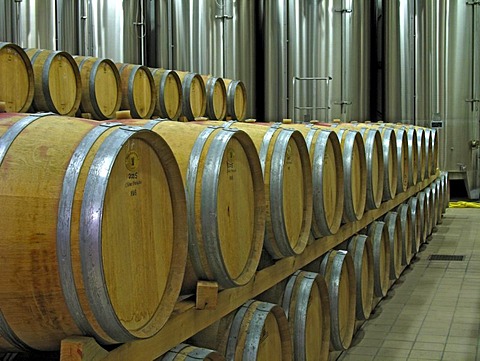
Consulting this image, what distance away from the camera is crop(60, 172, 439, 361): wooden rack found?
210 centimetres

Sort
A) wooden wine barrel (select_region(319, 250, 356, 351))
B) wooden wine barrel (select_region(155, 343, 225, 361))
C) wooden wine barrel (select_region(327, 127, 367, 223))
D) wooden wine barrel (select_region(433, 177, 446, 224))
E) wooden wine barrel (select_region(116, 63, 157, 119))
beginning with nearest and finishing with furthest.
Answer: wooden wine barrel (select_region(155, 343, 225, 361))
wooden wine barrel (select_region(319, 250, 356, 351))
wooden wine barrel (select_region(327, 127, 367, 223))
wooden wine barrel (select_region(116, 63, 157, 119))
wooden wine barrel (select_region(433, 177, 446, 224))

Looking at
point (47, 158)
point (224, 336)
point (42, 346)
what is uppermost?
point (47, 158)

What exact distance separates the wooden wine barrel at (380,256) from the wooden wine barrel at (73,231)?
362cm

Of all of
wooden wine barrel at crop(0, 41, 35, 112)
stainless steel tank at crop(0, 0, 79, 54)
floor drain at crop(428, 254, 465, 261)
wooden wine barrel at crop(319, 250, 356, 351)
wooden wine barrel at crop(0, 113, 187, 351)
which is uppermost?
stainless steel tank at crop(0, 0, 79, 54)

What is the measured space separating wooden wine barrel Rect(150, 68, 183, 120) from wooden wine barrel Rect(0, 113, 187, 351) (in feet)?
15.7

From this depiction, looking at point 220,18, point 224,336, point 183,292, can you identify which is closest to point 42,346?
point 183,292

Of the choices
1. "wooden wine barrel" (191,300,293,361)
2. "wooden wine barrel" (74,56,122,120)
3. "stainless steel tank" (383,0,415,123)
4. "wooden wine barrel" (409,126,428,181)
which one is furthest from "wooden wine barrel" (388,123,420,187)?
"stainless steel tank" (383,0,415,123)

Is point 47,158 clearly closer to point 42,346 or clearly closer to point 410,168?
point 42,346

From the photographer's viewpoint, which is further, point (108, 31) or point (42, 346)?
point (108, 31)

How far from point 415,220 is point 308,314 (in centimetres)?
403

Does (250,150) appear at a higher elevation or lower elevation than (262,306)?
higher

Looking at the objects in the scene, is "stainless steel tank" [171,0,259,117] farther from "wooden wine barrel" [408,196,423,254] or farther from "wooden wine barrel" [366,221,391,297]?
"wooden wine barrel" [366,221,391,297]

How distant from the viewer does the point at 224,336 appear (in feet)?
10.3

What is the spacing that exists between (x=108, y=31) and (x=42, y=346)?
6.38 meters
